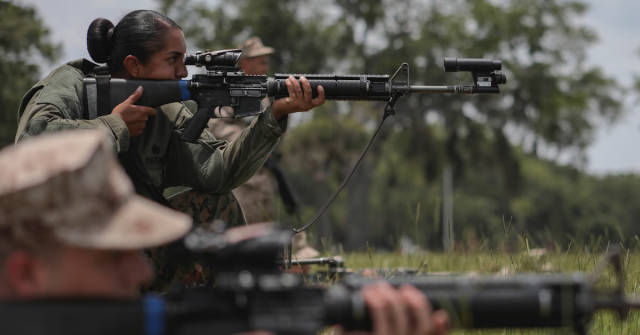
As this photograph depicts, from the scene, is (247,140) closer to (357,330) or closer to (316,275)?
(316,275)

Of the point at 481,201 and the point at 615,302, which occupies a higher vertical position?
the point at 615,302

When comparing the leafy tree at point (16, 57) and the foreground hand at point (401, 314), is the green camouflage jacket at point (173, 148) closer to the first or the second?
the foreground hand at point (401, 314)

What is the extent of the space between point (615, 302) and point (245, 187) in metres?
6.16

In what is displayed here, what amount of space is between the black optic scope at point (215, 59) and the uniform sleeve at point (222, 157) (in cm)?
43

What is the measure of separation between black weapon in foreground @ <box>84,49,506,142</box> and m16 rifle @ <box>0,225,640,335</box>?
2.30 m

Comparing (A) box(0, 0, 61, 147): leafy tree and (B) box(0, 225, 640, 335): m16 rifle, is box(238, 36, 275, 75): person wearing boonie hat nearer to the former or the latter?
(B) box(0, 225, 640, 335): m16 rifle

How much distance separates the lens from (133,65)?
14.5 feet

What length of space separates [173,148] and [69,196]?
8.73ft

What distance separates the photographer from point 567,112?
115ft

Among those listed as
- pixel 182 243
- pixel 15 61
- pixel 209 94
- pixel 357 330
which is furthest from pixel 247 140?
pixel 15 61

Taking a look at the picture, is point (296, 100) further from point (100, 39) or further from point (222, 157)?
point (100, 39)

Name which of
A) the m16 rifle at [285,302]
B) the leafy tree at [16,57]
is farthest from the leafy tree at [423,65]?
the m16 rifle at [285,302]

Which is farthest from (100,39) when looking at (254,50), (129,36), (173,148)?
(254,50)

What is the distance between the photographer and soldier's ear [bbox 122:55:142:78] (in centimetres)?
440
